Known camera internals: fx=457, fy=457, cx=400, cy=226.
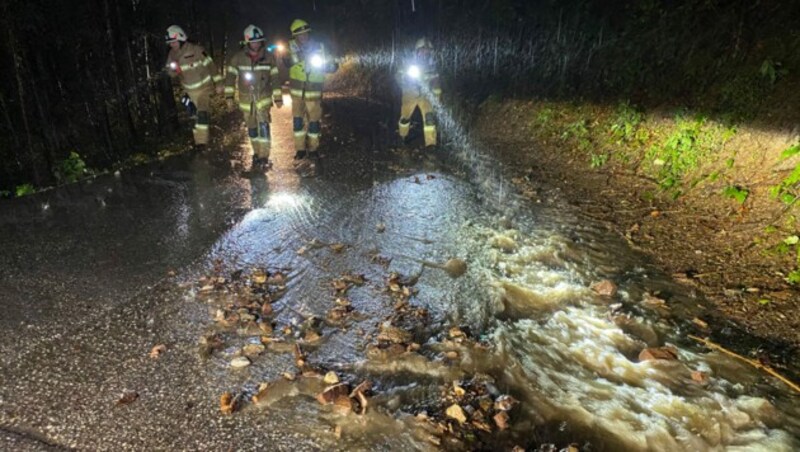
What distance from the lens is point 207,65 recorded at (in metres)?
8.80

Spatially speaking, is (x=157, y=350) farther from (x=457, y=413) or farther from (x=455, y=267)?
(x=455, y=267)

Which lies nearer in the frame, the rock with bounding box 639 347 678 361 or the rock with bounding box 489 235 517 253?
the rock with bounding box 639 347 678 361

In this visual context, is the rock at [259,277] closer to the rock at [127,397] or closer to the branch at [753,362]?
the rock at [127,397]

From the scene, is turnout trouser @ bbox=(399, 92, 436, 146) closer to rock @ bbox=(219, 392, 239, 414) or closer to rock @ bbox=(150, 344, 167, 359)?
rock @ bbox=(150, 344, 167, 359)

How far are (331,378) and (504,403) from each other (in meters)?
1.22

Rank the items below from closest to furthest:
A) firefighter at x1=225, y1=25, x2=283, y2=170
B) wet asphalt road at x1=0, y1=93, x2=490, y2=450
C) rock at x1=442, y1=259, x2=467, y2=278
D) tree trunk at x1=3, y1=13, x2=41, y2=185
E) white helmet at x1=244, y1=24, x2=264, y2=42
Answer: wet asphalt road at x1=0, y1=93, x2=490, y2=450 < rock at x1=442, y1=259, x2=467, y2=278 < tree trunk at x1=3, y1=13, x2=41, y2=185 < white helmet at x1=244, y1=24, x2=264, y2=42 < firefighter at x1=225, y1=25, x2=283, y2=170

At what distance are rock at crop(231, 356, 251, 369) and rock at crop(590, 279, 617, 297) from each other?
3298mm

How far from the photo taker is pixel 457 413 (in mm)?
2990

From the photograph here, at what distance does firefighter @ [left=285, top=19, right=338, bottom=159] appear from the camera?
8.20 meters

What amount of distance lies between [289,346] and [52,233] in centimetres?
400

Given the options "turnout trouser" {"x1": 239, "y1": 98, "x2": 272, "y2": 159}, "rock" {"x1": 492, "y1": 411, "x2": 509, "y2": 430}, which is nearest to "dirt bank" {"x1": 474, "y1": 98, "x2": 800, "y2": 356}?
"rock" {"x1": 492, "y1": 411, "x2": 509, "y2": 430}

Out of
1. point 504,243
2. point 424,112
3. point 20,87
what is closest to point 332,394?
point 504,243

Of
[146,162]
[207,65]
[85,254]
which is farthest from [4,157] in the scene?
[85,254]

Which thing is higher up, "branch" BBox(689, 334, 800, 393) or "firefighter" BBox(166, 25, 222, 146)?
"firefighter" BBox(166, 25, 222, 146)
